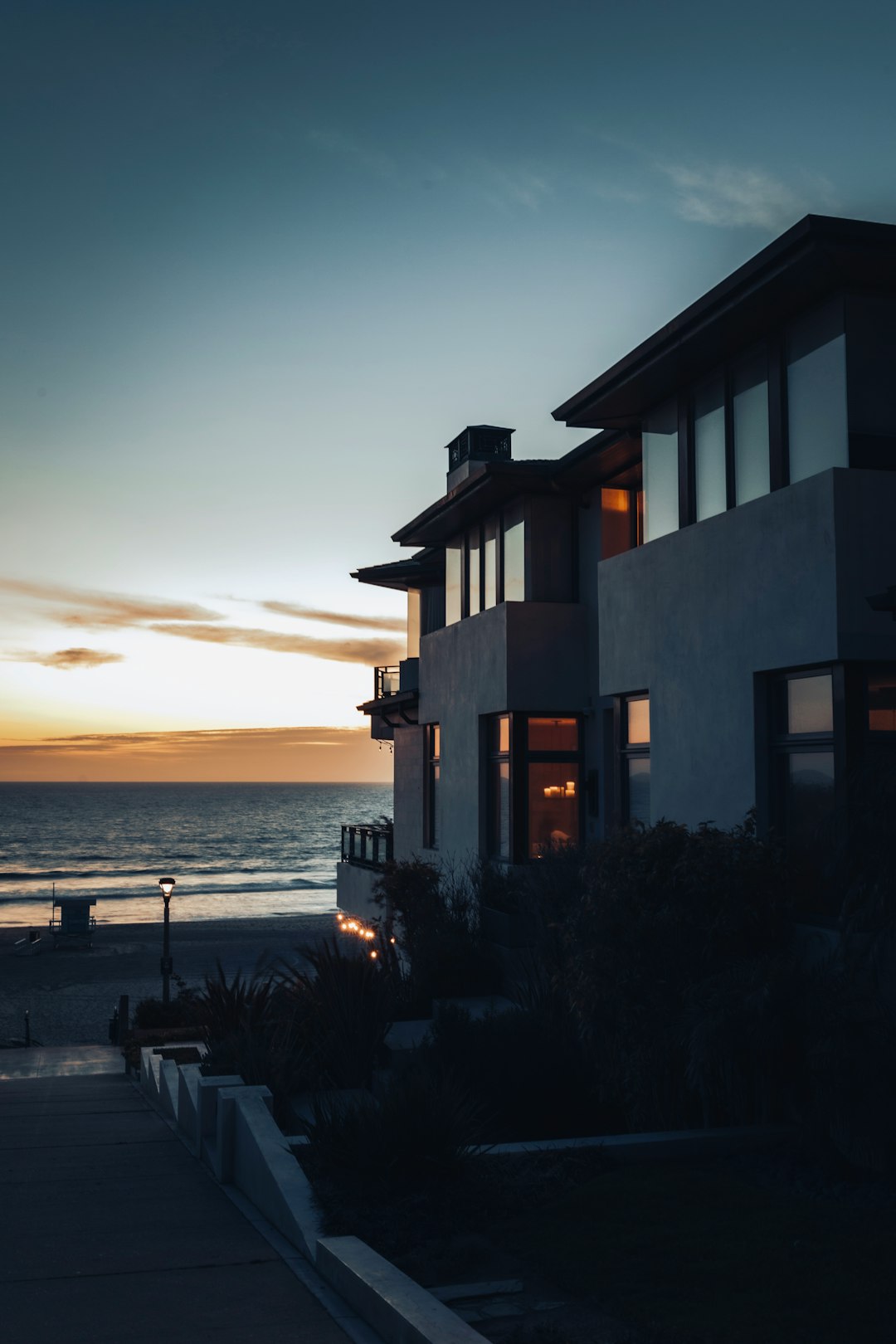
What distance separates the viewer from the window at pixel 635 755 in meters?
12.5

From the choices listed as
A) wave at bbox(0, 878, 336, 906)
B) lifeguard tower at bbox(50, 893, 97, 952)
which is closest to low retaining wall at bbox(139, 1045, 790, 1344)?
lifeguard tower at bbox(50, 893, 97, 952)

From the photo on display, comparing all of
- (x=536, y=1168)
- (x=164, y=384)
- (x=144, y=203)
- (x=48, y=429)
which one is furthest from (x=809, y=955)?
(x=48, y=429)

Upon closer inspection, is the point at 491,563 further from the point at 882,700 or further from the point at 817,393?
the point at 882,700

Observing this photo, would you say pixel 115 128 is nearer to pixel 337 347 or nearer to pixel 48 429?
pixel 337 347

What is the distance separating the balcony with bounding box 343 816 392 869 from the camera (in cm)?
2494

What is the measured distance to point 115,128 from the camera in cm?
1484

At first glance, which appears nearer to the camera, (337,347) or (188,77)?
(188,77)

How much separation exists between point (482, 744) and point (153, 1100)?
7.15m

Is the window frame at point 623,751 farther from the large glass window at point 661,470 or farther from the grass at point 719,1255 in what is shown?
the grass at point 719,1255

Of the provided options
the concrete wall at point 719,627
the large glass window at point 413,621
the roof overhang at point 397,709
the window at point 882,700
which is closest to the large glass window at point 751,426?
the concrete wall at point 719,627

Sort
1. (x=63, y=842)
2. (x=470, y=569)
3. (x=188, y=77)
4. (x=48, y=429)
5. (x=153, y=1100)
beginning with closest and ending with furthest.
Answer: (x=153, y=1100)
(x=188, y=77)
(x=470, y=569)
(x=48, y=429)
(x=63, y=842)

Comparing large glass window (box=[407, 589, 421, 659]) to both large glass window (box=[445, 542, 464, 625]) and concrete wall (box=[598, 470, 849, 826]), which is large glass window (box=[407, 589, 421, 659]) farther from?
concrete wall (box=[598, 470, 849, 826])

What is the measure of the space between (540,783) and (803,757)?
7.17 m

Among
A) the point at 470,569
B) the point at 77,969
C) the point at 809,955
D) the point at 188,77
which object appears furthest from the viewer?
the point at 77,969
